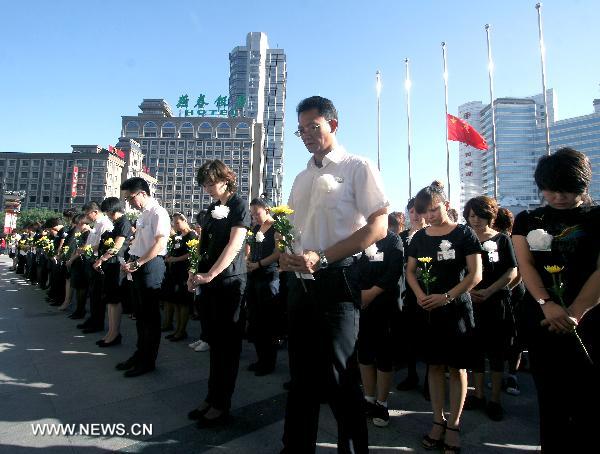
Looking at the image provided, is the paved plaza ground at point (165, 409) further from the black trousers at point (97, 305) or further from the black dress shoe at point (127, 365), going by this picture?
the black trousers at point (97, 305)

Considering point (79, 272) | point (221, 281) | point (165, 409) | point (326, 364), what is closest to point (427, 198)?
point (326, 364)

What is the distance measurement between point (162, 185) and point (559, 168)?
124 metres

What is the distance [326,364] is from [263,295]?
2840 millimetres

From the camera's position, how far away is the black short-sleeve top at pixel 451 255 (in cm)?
267

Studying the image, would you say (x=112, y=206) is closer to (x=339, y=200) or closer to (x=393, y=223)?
(x=393, y=223)

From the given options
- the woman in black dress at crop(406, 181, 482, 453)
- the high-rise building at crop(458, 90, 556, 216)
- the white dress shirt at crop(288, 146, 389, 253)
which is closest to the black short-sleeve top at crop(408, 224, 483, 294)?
the woman in black dress at crop(406, 181, 482, 453)

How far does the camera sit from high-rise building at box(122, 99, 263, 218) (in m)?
115

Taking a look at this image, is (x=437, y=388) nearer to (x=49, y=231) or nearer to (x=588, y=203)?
(x=588, y=203)

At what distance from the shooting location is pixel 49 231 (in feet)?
34.5

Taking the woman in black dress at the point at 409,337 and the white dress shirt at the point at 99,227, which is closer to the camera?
the woman in black dress at the point at 409,337

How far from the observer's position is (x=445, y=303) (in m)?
2.59

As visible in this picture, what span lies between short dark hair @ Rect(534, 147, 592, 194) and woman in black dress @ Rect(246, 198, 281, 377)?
112 inches

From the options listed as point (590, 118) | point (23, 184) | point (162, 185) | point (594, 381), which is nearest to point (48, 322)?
point (594, 381)

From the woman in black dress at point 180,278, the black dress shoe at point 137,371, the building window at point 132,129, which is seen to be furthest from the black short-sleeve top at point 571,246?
the building window at point 132,129
